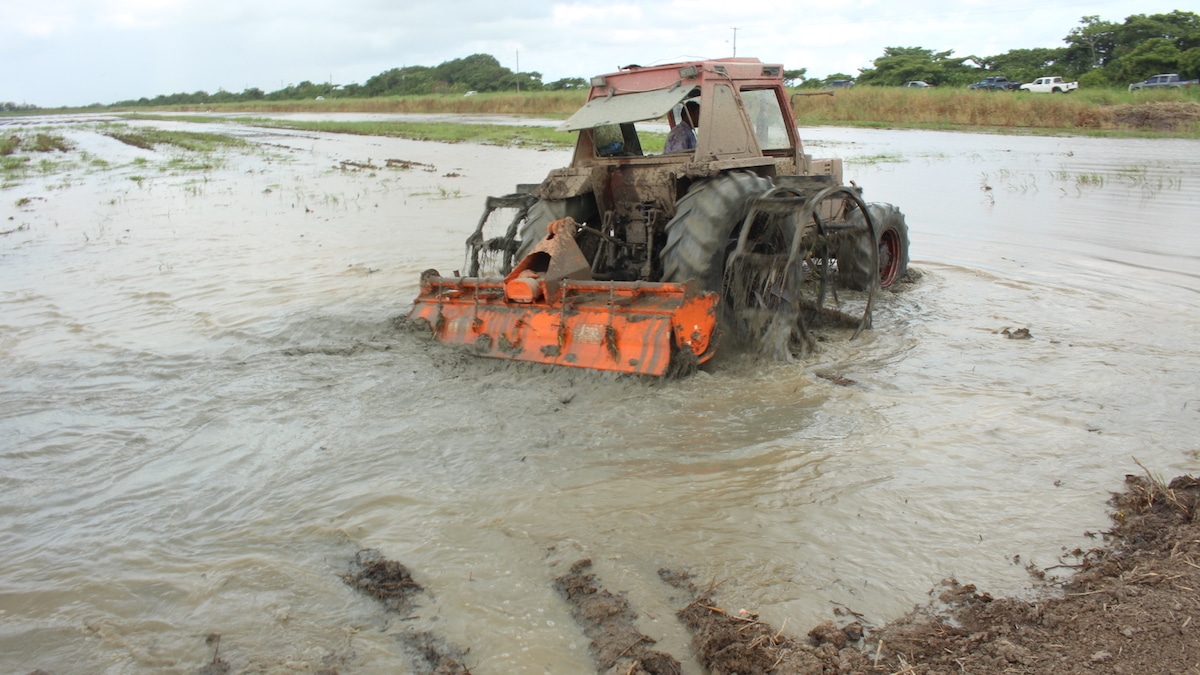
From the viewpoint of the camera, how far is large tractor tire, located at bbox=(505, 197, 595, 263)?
21.6 ft

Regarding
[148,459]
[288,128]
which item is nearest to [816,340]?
[148,459]

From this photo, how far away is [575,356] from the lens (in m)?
5.60

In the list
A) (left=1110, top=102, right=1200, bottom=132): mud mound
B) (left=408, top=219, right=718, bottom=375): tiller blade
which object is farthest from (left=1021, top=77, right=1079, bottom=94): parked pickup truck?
(left=408, top=219, right=718, bottom=375): tiller blade

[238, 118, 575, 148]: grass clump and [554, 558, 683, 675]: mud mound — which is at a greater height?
[238, 118, 575, 148]: grass clump

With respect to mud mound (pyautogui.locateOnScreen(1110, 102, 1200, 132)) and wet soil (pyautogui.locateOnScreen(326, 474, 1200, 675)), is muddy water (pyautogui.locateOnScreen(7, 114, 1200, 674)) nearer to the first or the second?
wet soil (pyautogui.locateOnScreen(326, 474, 1200, 675))

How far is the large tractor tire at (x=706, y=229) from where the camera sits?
5.79 metres

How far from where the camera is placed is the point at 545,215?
6660 millimetres

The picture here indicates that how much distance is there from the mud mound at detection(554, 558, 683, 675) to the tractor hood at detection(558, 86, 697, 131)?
3.74 meters

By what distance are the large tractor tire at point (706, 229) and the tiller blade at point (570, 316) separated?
0.86 feet

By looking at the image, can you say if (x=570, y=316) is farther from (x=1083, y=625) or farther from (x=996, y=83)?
(x=996, y=83)

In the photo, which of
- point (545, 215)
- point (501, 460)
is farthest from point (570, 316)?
point (501, 460)

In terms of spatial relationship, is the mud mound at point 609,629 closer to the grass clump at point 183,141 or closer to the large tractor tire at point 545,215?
the large tractor tire at point 545,215

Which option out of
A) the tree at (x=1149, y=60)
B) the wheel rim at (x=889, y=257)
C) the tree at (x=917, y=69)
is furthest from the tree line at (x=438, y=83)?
the wheel rim at (x=889, y=257)

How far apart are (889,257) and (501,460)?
5.37 metres
